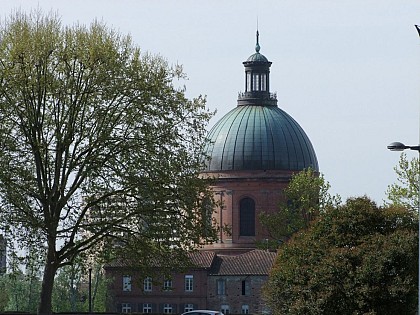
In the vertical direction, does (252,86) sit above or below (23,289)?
above

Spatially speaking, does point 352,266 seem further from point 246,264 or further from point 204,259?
point 204,259

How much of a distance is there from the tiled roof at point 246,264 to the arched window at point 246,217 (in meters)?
1.94

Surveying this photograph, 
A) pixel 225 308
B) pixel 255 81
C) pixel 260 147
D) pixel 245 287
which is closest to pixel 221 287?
pixel 225 308

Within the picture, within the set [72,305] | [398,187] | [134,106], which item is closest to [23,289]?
[72,305]

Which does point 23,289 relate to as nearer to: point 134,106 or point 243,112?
point 243,112

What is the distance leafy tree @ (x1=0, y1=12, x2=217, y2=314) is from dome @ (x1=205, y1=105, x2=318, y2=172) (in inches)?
2616

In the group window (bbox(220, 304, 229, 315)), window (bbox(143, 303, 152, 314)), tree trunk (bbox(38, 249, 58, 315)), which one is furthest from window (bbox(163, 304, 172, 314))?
tree trunk (bbox(38, 249, 58, 315))

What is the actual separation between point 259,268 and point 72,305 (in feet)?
60.3

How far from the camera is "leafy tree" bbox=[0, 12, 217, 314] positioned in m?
52.3

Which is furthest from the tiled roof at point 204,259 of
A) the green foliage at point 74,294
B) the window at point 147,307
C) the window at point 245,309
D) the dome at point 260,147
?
the green foliage at point 74,294

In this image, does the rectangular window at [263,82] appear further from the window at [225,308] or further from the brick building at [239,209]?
the window at [225,308]

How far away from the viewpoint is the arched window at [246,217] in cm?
12181

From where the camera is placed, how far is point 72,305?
111 meters

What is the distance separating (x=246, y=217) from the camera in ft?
400
